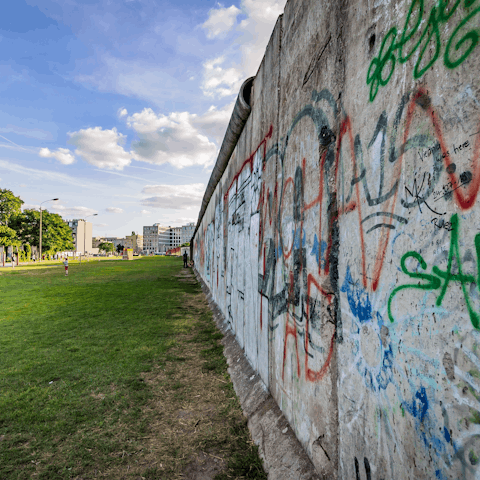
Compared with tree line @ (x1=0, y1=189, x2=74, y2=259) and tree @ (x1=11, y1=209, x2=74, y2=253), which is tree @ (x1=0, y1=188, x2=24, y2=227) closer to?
tree line @ (x1=0, y1=189, x2=74, y2=259)

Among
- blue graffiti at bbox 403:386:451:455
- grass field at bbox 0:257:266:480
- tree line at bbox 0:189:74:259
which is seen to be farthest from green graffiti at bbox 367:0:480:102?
tree line at bbox 0:189:74:259

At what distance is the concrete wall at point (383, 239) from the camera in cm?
96

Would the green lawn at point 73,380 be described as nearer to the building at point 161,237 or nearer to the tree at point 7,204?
the tree at point 7,204

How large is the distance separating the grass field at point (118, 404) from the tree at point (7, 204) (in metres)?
38.2

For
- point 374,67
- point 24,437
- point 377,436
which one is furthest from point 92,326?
point 374,67

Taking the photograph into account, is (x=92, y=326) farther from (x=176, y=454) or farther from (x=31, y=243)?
(x=31, y=243)

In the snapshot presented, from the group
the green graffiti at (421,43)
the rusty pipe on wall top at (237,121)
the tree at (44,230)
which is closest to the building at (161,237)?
the tree at (44,230)

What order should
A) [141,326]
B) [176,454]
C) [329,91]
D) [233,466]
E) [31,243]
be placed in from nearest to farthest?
[329,91], [233,466], [176,454], [141,326], [31,243]

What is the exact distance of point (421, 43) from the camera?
1.14 meters

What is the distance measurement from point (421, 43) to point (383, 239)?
0.78 meters

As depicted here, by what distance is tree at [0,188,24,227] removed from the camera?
3588cm

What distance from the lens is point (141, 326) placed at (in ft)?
20.9

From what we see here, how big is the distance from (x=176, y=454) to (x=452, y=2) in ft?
10.7

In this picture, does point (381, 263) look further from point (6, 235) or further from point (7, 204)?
point (7, 204)
